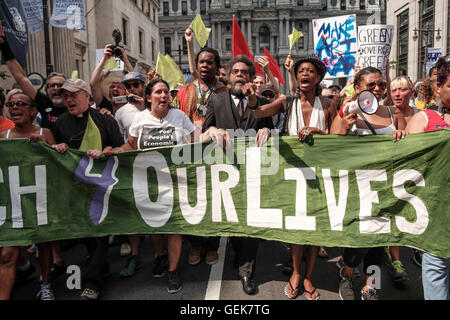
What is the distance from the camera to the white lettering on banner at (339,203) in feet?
9.68

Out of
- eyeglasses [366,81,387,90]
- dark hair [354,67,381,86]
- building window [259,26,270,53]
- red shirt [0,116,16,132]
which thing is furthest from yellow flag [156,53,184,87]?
building window [259,26,270,53]

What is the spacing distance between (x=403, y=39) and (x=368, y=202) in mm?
35326

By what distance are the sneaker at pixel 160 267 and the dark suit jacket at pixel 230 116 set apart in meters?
1.66

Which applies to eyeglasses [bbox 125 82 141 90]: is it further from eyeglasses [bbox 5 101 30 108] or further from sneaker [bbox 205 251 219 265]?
sneaker [bbox 205 251 219 265]

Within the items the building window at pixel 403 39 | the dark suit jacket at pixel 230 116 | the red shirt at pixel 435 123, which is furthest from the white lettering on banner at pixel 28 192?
the building window at pixel 403 39

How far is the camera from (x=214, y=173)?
10.6ft

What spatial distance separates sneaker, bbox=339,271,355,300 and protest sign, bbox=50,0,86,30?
8.15m

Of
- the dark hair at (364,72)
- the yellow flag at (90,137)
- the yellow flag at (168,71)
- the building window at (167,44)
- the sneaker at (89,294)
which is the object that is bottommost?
the sneaker at (89,294)

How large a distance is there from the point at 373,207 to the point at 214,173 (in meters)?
1.52

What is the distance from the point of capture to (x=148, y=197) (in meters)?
3.28

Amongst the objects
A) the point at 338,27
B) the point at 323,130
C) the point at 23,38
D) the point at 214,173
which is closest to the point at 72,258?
the point at 214,173

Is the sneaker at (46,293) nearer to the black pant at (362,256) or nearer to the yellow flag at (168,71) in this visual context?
the black pant at (362,256)
